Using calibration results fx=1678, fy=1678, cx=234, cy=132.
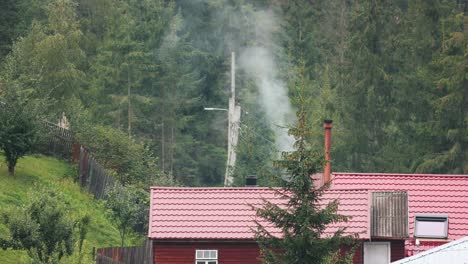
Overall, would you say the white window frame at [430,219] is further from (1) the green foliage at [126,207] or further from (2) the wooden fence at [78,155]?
(2) the wooden fence at [78,155]

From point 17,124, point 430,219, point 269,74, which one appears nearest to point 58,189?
point 17,124

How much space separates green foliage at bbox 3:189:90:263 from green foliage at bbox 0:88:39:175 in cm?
1149

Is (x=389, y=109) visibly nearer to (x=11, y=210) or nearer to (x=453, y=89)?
(x=453, y=89)

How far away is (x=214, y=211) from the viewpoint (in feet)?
Result: 152

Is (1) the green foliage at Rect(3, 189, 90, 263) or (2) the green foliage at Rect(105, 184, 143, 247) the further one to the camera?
(2) the green foliage at Rect(105, 184, 143, 247)

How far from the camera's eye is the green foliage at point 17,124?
53031 mm

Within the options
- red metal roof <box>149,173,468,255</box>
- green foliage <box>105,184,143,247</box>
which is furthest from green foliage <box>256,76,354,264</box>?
green foliage <box>105,184,143,247</box>

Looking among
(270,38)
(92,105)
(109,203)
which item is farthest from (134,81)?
(109,203)

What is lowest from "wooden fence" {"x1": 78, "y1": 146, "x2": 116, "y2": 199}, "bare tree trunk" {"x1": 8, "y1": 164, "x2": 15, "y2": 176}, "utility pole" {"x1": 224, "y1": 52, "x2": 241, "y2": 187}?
"bare tree trunk" {"x1": 8, "y1": 164, "x2": 15, "y2": 176}

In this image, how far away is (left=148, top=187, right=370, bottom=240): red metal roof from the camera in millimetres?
45688

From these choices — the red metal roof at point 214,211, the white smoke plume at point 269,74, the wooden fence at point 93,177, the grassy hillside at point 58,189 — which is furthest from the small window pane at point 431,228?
the white smoke plume at point 269,74

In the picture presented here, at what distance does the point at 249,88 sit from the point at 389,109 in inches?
651

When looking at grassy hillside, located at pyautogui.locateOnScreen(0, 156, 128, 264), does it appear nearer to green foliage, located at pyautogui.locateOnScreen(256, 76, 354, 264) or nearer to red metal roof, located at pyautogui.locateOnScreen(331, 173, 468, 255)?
red metal roof, located at pyautogui.locateOnScreen(331, 173, 468, 255)

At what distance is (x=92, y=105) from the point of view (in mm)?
90500
